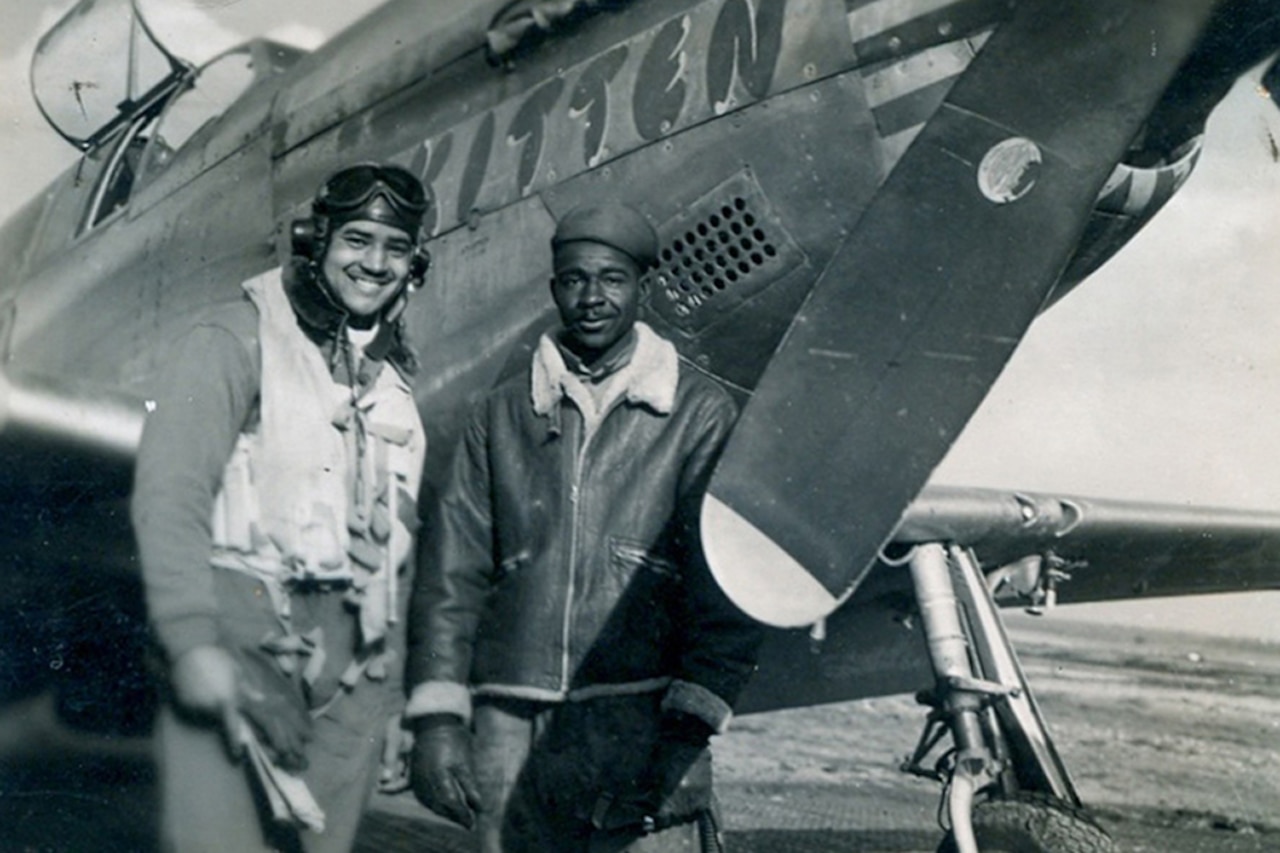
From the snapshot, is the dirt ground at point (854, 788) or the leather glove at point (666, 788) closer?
the leather glove at point (666, 788)

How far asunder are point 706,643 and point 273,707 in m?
0.71

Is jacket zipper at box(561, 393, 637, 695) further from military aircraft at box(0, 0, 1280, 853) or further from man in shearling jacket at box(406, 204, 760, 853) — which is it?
military aircraft at box(0, 0, 1280, 853)

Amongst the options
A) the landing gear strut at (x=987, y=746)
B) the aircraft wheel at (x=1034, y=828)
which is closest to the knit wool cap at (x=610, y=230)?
the landing gear strut at (x=987, y=746)

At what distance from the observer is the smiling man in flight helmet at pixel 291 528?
5.93ft

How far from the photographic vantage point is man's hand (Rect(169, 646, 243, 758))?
1751 mm

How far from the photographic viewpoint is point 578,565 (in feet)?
6.53

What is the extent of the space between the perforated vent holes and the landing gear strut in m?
0.76

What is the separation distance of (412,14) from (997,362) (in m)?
1.95

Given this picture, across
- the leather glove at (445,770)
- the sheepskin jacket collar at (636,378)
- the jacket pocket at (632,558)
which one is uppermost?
the sheepskin jacket collar at (636,378)

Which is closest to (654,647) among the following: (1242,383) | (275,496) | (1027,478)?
(275,496)

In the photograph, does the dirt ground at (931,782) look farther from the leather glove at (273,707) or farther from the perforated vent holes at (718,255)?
the perforated vent holes at (718,255)

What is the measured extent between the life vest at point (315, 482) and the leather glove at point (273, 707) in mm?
97

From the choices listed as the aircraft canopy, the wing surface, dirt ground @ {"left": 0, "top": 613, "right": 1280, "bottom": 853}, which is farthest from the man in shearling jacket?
the aircraft canopy

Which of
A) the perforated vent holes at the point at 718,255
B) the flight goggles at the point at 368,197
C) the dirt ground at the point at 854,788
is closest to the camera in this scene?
the flight goggles at the point at 368,197
